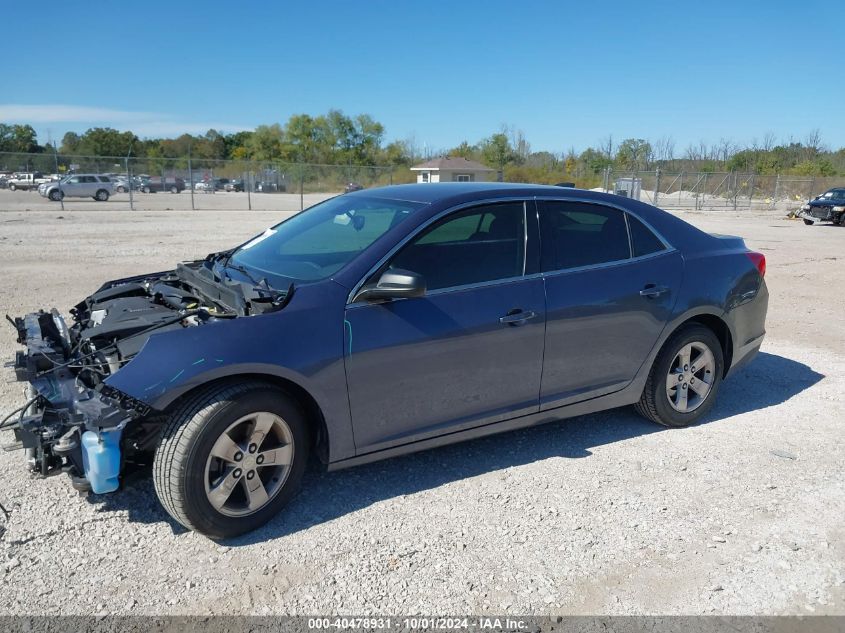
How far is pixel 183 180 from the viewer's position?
136 ft

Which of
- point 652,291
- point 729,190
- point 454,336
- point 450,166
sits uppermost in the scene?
point 450,166

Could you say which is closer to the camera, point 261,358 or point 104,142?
point 261,358

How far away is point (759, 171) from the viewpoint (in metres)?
67.7

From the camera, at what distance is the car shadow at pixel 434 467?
345 cm

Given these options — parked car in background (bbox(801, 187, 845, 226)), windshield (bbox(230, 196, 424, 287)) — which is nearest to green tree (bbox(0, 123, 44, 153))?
parked car in background (bbox(801, 187, 845, 226))

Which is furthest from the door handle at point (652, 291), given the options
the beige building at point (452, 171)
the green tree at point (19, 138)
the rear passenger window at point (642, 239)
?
the green tree at point (19, 138)

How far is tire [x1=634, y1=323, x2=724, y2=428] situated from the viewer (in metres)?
4.54

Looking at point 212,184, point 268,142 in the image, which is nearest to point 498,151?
point 268,142

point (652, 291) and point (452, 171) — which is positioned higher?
point (452, 171)

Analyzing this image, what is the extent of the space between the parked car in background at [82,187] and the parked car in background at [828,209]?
3345cm

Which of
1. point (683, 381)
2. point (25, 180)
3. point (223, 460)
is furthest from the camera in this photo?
point (25, 180)

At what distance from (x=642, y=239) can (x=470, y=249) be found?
1.37 meters

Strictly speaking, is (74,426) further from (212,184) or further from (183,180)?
(183,180)

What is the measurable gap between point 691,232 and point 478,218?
5.85ft
